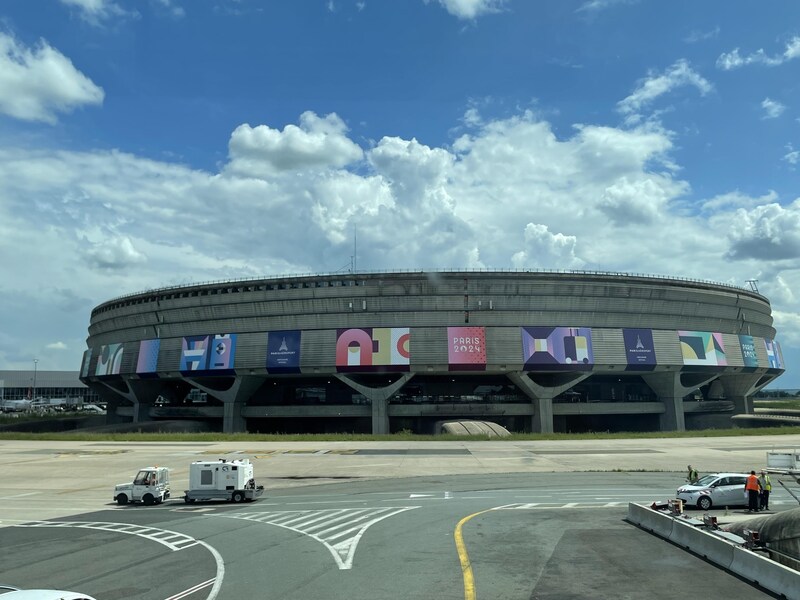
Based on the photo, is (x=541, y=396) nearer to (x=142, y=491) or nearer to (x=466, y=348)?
(x=466, y=348)

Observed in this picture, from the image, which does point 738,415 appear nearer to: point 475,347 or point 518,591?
point 475,347

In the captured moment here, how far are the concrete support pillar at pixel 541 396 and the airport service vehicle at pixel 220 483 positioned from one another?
208ft

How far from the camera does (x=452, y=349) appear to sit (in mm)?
87312

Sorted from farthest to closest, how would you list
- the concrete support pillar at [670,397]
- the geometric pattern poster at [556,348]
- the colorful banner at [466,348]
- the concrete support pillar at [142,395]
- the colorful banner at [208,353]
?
1. the concrete support pillar at [142,395]
2. the colorful banner at [208,353]
3. the concrete support pillar at [670,397]
4. the geometric pattern poster at [556,348]
5. the colorful banner at [466,348]

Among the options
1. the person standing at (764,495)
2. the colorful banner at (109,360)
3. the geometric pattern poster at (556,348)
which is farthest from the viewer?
the colorful banner at (109,360)

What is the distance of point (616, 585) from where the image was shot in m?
13.2

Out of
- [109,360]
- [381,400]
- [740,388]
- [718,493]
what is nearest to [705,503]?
[718,493]

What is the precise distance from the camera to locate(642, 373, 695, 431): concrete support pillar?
309ft

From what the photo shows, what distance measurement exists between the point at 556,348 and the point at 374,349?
27211 millimetres

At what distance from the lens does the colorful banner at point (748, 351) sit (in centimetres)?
10050

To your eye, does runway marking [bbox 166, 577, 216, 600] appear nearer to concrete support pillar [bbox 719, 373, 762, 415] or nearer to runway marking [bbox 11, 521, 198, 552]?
runway marking [bbox 11, 521, 198, 552]

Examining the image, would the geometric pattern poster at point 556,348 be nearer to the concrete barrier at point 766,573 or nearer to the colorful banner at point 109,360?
the colorful banner at point 109,360

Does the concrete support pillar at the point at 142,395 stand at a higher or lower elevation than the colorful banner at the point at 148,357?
lower

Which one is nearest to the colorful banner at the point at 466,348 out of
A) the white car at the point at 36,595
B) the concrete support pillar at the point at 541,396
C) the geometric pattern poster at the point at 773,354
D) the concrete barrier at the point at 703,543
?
the concrete support pillar at the point at 541,396
